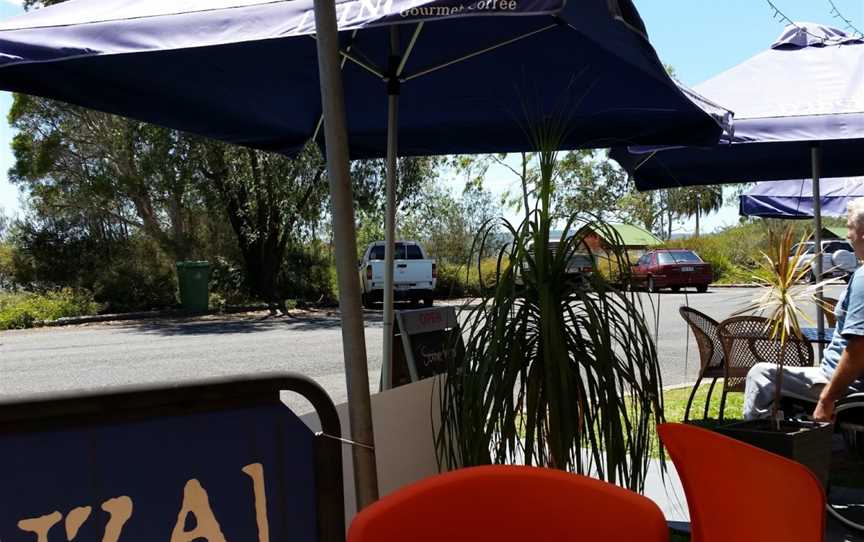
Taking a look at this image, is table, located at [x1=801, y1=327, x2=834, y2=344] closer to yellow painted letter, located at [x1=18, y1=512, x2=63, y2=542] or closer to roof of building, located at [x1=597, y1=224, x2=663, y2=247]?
roof of building, located at [x1=597, y1=224, x2=663, y2=247]

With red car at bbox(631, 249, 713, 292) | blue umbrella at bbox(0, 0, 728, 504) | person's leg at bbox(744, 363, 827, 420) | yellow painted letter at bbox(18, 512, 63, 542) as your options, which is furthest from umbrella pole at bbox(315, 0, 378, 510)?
red car at bbox(631, 249, 713, 292)

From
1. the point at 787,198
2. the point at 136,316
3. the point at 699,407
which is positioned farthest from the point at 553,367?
the point at 136,316

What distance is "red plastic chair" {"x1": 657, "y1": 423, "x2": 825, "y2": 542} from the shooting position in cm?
189

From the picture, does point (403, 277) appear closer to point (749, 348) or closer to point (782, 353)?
Answer: point (749, 348)

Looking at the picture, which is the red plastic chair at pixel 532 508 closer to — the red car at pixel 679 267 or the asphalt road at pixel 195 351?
the asphalt road at pixel 195 351

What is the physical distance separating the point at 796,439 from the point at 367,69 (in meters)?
2.41

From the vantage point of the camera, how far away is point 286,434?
2.02 meters

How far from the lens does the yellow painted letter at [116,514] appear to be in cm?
178

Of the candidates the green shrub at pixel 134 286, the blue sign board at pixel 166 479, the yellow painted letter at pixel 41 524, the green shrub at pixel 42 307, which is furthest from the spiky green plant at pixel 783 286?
the green shrub at pixel 134 286

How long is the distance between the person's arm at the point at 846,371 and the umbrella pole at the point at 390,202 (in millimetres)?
2092

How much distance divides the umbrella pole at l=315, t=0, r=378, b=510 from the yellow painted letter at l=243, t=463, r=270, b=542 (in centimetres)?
45

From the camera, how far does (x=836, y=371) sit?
3691mm

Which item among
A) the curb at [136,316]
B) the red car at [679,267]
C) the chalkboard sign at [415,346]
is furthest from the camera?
the red car at [679,267]

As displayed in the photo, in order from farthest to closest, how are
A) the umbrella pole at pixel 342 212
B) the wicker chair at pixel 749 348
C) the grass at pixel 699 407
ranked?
the grass at pixel 699 407 → the wicker chair at pixel 749 348 → the umbrella pole at pixel 342 212
